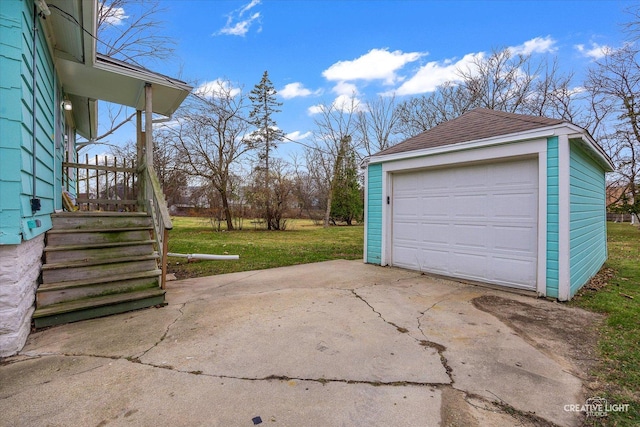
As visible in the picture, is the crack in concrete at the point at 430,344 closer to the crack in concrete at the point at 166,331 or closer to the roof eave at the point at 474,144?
the crack in concrete at the point at 166,331

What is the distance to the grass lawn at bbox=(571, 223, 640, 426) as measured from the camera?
194cm

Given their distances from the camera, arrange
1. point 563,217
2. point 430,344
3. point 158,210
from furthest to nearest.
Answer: point 158,210, point 563,217, point 430,344

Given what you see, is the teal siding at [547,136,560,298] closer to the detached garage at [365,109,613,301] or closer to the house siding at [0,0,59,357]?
the detached garage at [365,109,613,301]

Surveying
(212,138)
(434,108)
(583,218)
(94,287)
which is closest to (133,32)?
(212,138)

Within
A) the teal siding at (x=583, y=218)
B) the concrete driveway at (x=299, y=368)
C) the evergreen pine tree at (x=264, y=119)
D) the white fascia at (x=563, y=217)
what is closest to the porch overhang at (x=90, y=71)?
the concrete driveway at (x=299, y=368)

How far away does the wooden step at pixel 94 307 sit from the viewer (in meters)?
3.01

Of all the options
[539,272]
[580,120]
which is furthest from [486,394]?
[580,120]

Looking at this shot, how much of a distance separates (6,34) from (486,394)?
15.3 feet

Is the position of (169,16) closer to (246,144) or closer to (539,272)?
(246,144)

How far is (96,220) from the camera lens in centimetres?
402

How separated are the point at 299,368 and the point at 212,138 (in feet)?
55.3

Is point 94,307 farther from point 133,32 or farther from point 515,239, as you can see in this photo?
point 133,32

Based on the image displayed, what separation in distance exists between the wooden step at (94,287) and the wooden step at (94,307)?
0.18 ft

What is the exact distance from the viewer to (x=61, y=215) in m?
3.78
